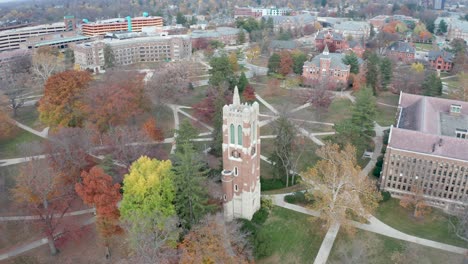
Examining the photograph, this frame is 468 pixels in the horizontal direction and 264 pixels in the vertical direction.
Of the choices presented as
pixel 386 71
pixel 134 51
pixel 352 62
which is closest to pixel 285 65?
pixel 352 62

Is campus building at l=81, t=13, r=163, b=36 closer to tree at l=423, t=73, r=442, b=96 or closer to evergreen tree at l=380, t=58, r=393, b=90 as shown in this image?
evergreen tree at l=380, t=58, r=393, b=90

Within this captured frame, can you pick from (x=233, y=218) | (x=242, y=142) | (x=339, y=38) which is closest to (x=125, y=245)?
(x=233, y=218)

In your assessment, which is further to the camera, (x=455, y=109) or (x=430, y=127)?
(x=455, y=109)

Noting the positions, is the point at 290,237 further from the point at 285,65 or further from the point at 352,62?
the point at 352,62

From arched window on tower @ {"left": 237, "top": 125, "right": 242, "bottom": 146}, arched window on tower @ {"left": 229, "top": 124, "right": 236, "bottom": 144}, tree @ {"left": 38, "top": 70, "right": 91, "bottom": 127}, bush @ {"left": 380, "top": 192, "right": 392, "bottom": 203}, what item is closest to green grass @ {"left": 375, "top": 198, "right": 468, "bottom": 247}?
bush @ {"left": 380, "top": 192, "right": 392, "bottom": 203}

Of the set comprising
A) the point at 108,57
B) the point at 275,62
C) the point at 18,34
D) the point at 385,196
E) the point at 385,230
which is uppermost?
the point at 18,34

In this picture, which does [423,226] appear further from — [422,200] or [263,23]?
[263,23]
